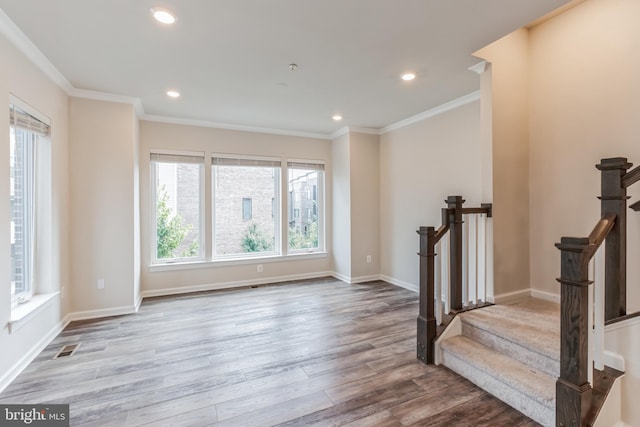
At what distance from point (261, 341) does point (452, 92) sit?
3486 millimetres

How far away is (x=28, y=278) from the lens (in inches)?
113

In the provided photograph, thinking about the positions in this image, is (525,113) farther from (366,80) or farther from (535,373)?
(535,373)

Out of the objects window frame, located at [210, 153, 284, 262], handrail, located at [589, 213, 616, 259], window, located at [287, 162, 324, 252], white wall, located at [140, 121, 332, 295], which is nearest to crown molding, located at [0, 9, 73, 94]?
white wall, located at [140, 121, 332, 295]

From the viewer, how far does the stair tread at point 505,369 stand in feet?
5.96

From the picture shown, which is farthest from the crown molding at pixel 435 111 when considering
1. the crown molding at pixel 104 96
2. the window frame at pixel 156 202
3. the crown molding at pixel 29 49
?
the crown molding at pixel 29 49

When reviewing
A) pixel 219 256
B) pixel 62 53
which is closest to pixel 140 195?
pixel 219 256

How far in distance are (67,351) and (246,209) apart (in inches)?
115

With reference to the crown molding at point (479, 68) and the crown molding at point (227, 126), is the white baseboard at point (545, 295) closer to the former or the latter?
the crown molding at point (479, 68)

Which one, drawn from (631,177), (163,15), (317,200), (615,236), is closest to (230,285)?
(317,200)

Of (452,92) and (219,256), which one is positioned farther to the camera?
(219,256)

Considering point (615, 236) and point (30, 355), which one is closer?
point (615, 236)

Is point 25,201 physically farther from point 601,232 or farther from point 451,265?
point 601,232

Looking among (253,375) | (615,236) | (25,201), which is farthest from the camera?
(25,201)

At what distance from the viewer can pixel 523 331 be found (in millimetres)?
2219
